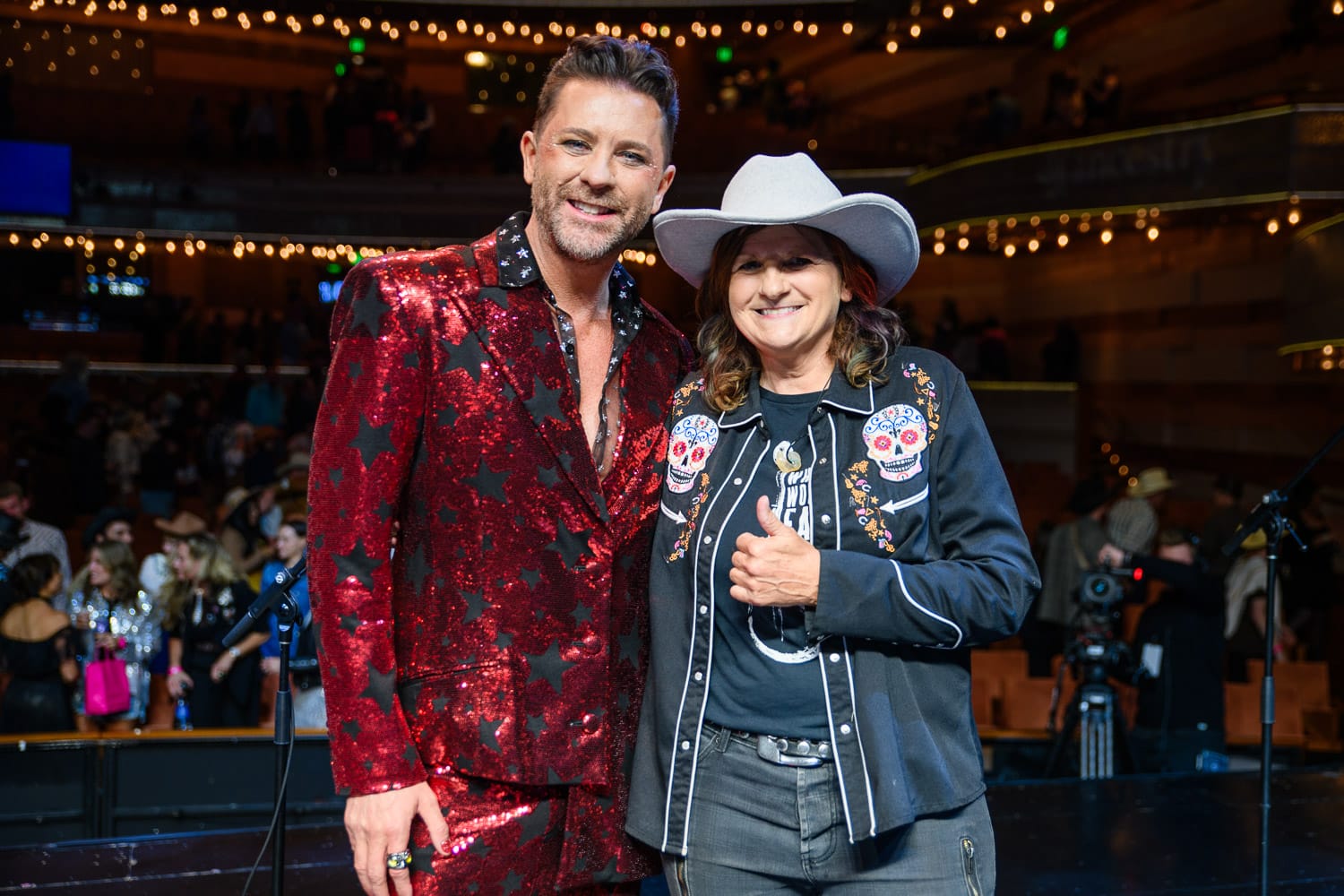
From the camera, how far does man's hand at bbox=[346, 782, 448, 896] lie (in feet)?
5.86

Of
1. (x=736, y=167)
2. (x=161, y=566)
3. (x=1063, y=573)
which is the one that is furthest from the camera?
(x=736, y=167)

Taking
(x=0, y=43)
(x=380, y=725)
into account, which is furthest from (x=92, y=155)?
(x=380, y=725)

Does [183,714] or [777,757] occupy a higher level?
[777,757]

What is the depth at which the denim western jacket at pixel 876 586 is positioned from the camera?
5.84ft

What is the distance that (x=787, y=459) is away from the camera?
194 cm

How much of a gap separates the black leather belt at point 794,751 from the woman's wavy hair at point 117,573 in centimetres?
485

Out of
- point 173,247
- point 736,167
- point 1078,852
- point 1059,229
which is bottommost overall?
point 1078,852

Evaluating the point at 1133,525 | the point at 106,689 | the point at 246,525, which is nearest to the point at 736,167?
Result: the point at 1133,525

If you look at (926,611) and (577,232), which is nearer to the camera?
(926,611)

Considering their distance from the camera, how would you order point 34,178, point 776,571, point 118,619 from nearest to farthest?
point 776,571 → point 118,619 → point 34,178

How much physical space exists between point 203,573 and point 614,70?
464 cm

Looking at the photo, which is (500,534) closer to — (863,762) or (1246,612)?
(863,762)

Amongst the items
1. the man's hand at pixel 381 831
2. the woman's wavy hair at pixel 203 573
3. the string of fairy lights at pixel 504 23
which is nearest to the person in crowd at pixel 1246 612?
the woman's wavy hair at pixel 203 573

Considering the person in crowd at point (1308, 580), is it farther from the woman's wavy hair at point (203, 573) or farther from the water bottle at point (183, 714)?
the water bottle at point (183, 714)
